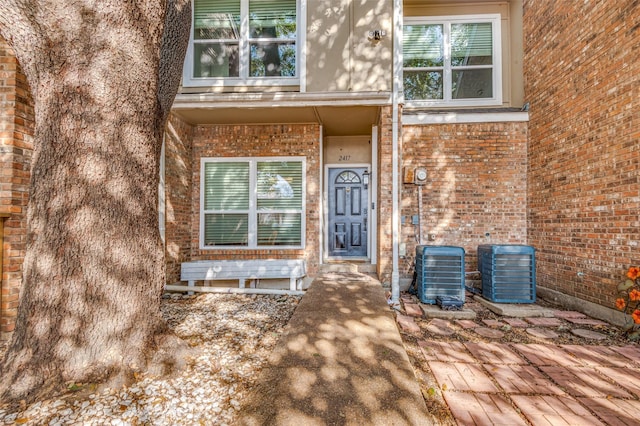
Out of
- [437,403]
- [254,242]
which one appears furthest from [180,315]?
[437,403]

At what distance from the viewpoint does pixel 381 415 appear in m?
1.64

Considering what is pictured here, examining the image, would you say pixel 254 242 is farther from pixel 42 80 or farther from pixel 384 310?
pixel 42 80

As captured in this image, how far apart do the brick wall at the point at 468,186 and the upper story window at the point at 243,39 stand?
265 centimetres

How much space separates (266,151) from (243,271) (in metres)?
2.25

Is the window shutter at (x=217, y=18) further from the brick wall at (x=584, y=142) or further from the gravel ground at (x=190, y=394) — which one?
the brick wall at (x=584, y=142)

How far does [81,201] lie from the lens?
1.89 m

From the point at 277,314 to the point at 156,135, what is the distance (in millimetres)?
2337

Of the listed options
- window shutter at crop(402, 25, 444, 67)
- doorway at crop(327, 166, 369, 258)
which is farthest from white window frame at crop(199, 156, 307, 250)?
window shutter at crop(402, 25, 444, 67)

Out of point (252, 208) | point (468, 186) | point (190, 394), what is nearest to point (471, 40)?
point (468, 186)

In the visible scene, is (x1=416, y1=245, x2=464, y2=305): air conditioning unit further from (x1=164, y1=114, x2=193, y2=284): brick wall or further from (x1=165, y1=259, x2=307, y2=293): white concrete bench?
(x1=164, y1=114, x2=193, y2=284): brick wall

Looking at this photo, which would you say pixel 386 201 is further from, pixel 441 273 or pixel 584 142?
pixel 584 142

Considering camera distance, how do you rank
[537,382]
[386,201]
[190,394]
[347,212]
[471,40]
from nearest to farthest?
[190,394]
[537,382]
[386,201]
[471,40]
[347,212]

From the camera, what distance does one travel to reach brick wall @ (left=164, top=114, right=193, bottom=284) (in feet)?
16.1

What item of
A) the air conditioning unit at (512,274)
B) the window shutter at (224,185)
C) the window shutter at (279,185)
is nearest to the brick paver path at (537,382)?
the air conditioning unit at (512,274)
